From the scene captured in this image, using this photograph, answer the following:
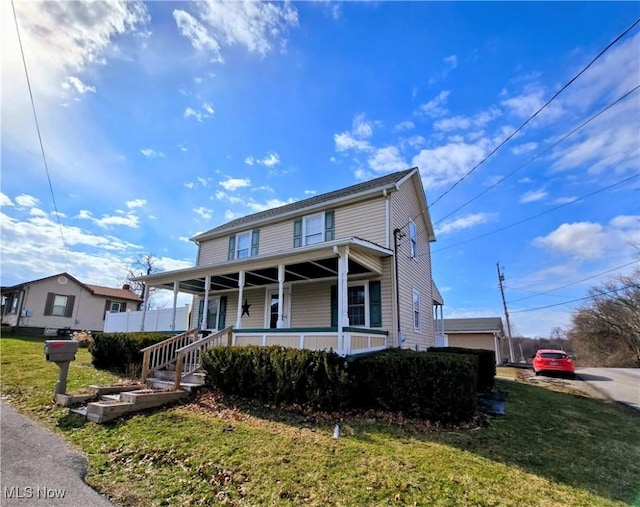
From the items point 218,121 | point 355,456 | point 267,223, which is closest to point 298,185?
point 267,223

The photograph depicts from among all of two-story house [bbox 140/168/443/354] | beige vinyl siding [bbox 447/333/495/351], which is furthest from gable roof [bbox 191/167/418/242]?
beige vinyl siding [bbox 447/333/495/351]

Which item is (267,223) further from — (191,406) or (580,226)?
(580,226)

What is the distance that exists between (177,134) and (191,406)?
8.41 m

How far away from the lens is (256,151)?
39.5ft

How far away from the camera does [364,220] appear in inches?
470

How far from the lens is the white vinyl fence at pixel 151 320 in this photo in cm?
1898

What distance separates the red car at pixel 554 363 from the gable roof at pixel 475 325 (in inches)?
492

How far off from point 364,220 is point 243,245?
242 inches

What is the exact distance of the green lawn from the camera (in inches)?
153

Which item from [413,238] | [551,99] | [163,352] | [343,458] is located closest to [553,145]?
[551,99]

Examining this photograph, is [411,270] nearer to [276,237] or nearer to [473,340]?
[276,237]

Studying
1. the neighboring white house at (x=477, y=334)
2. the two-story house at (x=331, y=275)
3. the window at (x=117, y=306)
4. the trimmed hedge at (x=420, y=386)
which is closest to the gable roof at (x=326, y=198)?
the two-story house at (x=331, y=275)

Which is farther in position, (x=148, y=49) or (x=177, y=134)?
(x=177, y=134)

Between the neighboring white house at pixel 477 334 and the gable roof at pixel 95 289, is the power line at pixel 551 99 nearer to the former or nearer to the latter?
the neighboring white house at pixel 477 334
